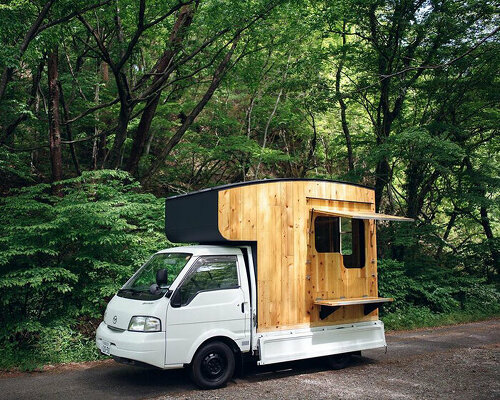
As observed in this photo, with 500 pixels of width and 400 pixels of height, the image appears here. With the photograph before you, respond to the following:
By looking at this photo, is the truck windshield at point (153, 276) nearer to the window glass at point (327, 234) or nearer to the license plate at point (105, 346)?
the license plate at point (105, 346)

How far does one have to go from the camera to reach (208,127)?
19.0 m

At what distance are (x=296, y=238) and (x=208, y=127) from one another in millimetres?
12298

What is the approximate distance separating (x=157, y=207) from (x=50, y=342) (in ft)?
12.3

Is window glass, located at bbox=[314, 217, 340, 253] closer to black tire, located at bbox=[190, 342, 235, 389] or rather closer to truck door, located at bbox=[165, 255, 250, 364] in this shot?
truck door, located at bbox=[165, 255, 250, 364]

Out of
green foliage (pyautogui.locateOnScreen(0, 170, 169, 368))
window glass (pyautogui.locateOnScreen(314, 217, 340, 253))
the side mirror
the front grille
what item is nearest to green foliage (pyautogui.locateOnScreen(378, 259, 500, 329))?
window glass (pyautogui.locateOnScreen(314, 217, 340, 253))

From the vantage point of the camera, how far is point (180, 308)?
20.6 feet

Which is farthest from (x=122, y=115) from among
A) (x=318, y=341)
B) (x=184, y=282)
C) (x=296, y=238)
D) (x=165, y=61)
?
(x=318, y=341)

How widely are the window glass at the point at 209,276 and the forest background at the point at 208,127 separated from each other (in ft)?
9.13

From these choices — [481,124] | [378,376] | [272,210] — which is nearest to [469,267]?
[481,124]

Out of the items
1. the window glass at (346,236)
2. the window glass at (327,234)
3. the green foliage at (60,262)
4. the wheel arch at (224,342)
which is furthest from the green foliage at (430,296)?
the green foliage at (60,262)

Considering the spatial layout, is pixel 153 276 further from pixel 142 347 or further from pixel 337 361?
pixel 337 361

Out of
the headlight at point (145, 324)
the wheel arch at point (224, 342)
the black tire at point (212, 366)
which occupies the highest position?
the headlight at point (145, 324)

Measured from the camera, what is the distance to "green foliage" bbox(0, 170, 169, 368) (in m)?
8.09

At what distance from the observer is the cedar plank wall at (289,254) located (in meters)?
6.98
